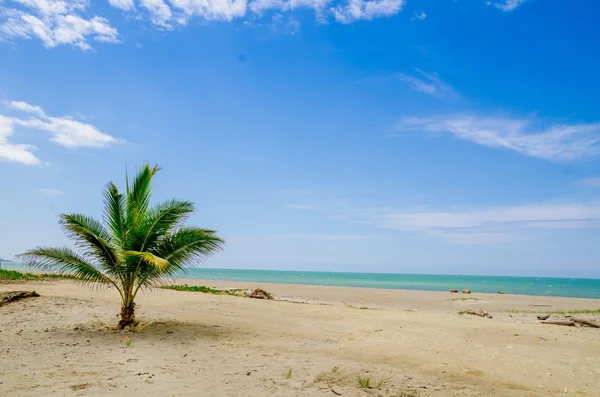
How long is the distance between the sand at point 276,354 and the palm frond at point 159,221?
2.01 metres

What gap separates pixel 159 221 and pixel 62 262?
7.71 ft

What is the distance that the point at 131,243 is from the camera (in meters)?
9.68

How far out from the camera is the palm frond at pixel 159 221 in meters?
9.67

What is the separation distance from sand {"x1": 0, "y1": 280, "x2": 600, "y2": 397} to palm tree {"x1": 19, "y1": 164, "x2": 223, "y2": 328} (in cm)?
124

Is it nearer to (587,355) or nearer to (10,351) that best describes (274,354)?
(10,351)

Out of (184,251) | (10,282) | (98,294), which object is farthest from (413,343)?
(10,282)

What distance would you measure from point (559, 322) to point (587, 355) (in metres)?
5.98

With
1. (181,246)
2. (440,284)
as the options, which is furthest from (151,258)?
(440,284)

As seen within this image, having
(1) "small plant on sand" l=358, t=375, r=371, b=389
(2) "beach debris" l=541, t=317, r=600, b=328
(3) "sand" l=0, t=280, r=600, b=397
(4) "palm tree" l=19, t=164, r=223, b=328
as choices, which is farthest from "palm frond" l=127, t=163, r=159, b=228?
(2) "beach debris" l=541, t=317, r=600, b=328

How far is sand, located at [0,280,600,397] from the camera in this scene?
574 centimetres

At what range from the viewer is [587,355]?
782 centimetres

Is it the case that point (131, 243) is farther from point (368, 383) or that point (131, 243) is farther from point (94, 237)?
point (368, 383)

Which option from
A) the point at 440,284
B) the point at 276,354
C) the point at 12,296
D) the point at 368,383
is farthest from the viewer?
the point at 440,284

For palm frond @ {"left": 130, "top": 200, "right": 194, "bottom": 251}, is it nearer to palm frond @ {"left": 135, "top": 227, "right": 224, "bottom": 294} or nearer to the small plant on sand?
palm frond @ {"left": 135, "top": 227, "right": 224, "bottom": 294}
